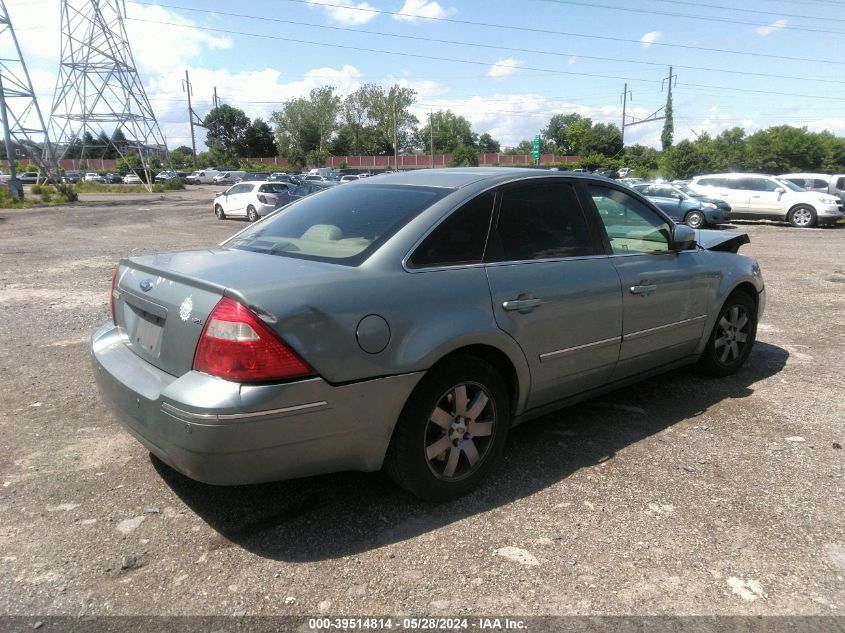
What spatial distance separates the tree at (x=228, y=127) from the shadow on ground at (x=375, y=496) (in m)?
113

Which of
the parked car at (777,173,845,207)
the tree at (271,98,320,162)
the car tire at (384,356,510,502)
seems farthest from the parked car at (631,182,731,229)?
the tree at (271,98,320,162)

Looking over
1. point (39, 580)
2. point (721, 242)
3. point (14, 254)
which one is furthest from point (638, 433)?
point (14, 254)

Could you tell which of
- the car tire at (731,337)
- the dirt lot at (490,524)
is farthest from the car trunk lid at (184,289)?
the car tire at (731,337)

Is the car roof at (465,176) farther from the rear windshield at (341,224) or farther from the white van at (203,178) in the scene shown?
the white van at (203,178)

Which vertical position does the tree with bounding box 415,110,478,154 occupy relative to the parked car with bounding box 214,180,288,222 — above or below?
above

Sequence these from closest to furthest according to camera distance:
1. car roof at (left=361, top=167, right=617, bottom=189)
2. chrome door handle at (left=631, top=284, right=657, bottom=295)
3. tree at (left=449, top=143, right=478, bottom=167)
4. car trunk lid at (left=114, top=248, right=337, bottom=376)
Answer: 1. car trunk lid at (left=114, top=248, right=337, bottom=376)
2. car roof at (left=361, top=167, right=617, bottom=189)
3. chrome door handle at (left=631, top=284, right=657, bottom=295)
4. tree at (left=449, top=143, right=478, bottom=167)

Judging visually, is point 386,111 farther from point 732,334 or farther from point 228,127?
point 732,334

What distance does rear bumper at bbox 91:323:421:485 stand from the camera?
2.58m

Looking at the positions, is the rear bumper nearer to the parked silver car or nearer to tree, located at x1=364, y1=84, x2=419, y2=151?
the parked silver car

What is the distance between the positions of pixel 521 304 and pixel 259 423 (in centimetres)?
150

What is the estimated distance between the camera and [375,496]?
3350mm

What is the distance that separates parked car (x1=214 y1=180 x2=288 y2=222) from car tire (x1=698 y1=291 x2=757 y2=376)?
2047 centimetres

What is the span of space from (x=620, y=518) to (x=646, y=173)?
49750 mm

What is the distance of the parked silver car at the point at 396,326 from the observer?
264 centimetres
